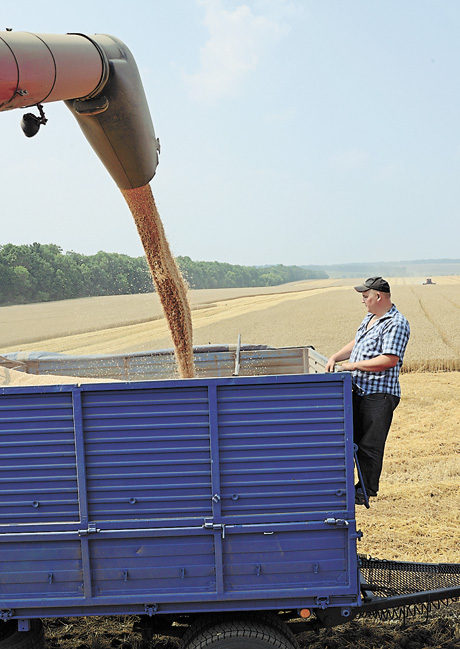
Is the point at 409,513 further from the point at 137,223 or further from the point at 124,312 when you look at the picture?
the point at 124,312

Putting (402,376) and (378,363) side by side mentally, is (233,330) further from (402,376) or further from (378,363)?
(378,363)

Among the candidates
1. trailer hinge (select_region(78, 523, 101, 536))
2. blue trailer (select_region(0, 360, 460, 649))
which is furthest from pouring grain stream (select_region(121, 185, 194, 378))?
trailer hinge (select_region(78, 523, 101, 536))

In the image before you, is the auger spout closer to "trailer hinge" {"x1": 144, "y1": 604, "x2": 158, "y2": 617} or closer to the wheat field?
"trailer hinge" {"x1": 144, "y1": 604, "x2": 158, "y2": 617}

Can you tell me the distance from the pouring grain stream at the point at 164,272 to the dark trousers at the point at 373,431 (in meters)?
2.26

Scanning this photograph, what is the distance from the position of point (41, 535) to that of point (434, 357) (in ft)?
48.1

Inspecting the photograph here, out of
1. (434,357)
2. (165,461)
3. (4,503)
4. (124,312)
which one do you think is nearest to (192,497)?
(165,461)

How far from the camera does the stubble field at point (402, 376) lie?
5828 millimetres

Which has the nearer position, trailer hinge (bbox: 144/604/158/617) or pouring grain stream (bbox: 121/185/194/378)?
trailer hinge (bbox: 144/604/158/617)

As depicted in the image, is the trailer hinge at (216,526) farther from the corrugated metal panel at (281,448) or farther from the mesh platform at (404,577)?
the mesh platform at (404,577)

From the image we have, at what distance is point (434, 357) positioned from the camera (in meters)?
16.2

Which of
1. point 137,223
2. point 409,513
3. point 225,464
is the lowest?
point 409,513

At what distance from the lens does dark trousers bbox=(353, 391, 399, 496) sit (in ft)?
12.0

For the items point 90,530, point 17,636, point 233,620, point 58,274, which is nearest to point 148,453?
point 90,530

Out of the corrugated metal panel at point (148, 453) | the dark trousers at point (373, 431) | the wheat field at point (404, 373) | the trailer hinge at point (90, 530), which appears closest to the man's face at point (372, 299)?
the dark trousers at point (373, 431)
